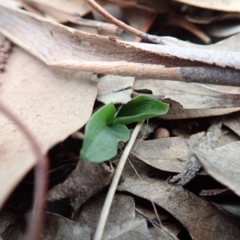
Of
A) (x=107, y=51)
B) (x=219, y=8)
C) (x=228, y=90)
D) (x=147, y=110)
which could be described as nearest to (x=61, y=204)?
(x=147, y=110)

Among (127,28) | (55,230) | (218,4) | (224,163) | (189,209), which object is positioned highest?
(218,4)

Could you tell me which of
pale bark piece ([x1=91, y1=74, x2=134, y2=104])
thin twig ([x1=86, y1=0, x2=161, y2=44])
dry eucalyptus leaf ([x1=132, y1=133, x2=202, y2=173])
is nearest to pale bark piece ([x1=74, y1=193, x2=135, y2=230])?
dry eucalyptus leaf ([x1=132, y1=133, x2=202, y2=173])

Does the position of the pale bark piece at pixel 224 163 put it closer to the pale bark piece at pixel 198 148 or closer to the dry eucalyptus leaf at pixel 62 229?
the pale bark piece at pixel 198 148

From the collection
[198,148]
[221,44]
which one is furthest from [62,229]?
[221,44]

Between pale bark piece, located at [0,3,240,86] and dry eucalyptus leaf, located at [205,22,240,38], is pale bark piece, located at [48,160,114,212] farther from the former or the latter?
dry eucalyptus leaf, located at [205,22,240,38]

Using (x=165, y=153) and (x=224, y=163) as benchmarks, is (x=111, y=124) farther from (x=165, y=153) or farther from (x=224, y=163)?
(x=224, y=163)

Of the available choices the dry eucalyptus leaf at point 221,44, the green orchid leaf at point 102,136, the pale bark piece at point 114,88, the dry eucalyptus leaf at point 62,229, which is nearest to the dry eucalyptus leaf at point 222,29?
the dry eucalyptus leaf at point 221,44

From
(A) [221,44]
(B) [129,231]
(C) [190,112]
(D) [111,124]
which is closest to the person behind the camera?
(B) [129,231]
